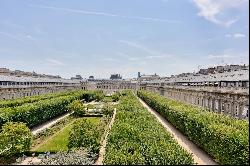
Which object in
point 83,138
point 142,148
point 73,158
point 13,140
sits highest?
point 142,148

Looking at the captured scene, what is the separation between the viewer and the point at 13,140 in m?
29.4

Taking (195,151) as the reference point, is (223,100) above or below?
above

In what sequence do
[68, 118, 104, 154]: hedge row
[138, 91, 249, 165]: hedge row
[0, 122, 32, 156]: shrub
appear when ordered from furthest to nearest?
[68, 118, 104, 154]: hedge row < [0, 122, 32, 156]: shrub < [138, 91, 249, 165]: hedge row

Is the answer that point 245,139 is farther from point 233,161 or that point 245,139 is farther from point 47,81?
point 47,81

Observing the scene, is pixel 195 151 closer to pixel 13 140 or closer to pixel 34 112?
pixel 13 140

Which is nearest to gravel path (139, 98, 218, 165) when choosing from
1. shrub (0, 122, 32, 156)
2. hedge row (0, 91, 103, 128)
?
shrub (0, 122, 32, 156)

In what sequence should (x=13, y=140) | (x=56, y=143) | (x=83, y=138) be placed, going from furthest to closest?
(x=56, y=143)
(x=83, y=138)
(x=13, y=140)

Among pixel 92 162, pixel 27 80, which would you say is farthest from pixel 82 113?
pixel 27 80

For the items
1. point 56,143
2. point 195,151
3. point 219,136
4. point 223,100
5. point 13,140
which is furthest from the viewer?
point 223,100

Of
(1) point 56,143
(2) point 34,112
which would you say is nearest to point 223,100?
(2) point 34,112

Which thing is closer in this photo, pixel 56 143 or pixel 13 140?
pixel 13 140

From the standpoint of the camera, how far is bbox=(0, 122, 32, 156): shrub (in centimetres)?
2899

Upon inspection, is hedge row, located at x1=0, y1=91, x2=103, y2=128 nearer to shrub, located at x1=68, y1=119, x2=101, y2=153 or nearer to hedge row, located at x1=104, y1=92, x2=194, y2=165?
shrub, located at x1=68, y1=119, x2=101, y2=153

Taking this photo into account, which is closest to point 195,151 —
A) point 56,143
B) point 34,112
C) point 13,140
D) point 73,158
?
point 73,158
